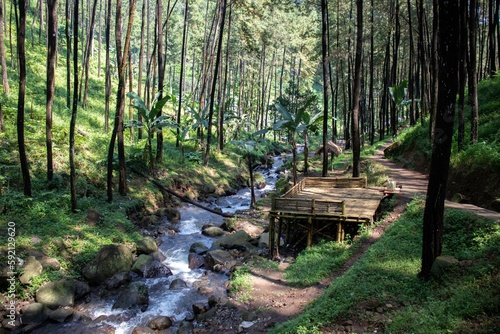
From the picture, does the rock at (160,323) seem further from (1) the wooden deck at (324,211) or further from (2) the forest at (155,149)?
(1) the wooden deck at (324,211)

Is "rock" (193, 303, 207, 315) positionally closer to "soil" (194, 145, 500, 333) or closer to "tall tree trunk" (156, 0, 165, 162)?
"soil" (194, 145, 500, 333)

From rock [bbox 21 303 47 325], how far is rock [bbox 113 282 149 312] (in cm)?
187

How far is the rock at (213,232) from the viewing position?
17234 millimetres

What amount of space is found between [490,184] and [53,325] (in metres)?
14.2

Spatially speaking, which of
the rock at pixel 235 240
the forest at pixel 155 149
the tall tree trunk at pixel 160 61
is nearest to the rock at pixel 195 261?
the rock at pixel 235 240

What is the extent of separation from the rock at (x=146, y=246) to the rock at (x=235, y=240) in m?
2.51

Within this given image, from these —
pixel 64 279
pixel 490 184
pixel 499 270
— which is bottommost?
pixel 64 279

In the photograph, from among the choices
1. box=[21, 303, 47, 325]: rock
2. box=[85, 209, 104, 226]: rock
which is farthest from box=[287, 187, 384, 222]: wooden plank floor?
box=[21, 303, 47, 325]: rock

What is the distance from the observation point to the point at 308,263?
40.2 ft

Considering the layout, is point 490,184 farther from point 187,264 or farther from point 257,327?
point 187,264

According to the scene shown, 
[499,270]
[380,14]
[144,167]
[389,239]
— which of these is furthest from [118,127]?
[380,14]

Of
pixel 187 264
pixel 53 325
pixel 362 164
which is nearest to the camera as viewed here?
pixel 53 325

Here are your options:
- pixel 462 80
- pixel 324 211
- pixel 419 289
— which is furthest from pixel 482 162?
pixel 419 289

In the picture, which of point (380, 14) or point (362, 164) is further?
point (380, 14)
